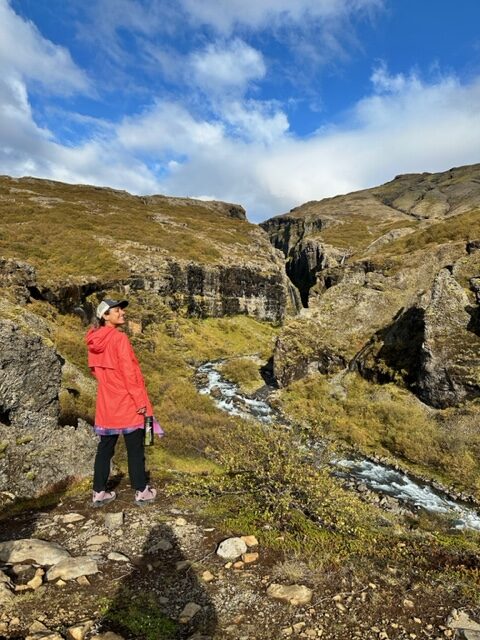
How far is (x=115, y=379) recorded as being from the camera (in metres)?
8.26

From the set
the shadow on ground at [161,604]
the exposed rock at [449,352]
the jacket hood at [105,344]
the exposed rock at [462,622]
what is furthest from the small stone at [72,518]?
the exposed rock at [449,352]

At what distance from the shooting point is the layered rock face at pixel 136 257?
159 feet

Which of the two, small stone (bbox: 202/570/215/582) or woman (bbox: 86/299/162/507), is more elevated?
woman (bbox: 86/299/162/507)

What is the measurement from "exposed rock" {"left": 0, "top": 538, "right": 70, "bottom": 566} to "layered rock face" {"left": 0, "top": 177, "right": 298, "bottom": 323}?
3441 cm

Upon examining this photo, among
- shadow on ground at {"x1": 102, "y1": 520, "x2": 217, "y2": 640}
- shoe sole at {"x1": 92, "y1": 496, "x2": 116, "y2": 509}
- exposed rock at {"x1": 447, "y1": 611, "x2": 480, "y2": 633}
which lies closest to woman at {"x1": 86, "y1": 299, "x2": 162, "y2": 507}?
shoe sole at {"x1": 92, "y1": 496, "x2": 116, "y2": 509}

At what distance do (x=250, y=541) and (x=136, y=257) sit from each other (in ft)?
179

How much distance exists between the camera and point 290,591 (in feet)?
18.7

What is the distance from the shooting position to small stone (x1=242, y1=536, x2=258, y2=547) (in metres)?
7.08

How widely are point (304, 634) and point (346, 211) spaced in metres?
185

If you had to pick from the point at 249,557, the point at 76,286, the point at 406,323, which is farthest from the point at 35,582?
the point at 76,286

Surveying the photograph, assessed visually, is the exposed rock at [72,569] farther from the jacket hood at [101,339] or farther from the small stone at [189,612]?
the jacket hood at [101,339]

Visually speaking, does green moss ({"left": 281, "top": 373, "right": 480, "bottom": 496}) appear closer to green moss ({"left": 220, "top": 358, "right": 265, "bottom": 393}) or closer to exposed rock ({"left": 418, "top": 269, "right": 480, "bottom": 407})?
exposed rock ({"left": 418, "top": 269, "right": 480, "bottom": 407})

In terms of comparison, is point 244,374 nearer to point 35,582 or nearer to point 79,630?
point 35,582

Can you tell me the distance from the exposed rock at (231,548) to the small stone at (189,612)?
51.6 inches
